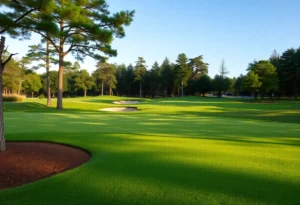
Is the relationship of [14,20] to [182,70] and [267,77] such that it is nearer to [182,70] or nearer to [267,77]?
[267,77]

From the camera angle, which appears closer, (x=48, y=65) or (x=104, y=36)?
(x=104, y=36)

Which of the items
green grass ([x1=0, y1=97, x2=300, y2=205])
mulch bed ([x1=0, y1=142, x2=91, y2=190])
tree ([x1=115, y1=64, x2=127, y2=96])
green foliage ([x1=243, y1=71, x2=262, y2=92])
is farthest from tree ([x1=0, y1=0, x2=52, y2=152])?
tree ([x1=115, y1=64, x2=127, y2=96])

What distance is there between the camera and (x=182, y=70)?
8481 cm

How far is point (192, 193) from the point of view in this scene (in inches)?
160

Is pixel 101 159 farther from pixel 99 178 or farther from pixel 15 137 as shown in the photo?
pixel 15 137

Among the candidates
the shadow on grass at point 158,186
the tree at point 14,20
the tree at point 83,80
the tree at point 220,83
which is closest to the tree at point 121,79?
the tree at point 83,80

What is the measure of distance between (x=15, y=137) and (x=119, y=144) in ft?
13.1

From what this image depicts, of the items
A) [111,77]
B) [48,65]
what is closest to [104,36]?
[48,65]

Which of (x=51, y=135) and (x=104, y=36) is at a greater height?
(x=104, y=36)

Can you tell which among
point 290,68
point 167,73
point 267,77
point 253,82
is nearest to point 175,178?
point 253,82

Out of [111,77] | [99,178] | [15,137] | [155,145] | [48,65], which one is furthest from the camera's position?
[111,77]

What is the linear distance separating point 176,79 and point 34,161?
8321cm

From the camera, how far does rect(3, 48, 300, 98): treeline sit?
65.9m

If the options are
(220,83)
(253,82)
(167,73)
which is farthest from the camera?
(167,73)
